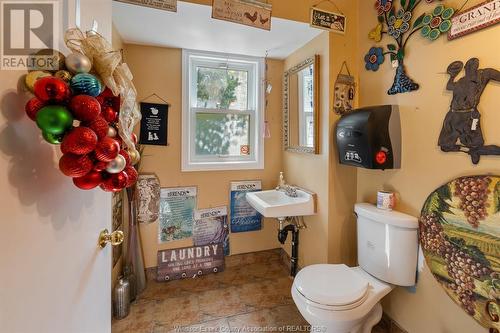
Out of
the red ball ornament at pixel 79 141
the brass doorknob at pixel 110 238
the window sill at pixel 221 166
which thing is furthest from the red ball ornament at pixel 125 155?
the window sill at pixel 221 166

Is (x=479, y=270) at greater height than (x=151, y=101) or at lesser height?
lesser

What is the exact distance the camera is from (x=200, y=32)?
5.96 ft

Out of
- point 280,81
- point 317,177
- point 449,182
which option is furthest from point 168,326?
point 280,81

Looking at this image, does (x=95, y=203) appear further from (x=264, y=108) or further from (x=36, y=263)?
(x=264, y=108)

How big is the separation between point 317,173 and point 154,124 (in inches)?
57.5

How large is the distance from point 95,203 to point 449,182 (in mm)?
1600

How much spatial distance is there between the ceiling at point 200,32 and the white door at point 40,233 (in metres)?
0.87

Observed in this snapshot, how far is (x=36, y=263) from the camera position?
1.78 ft

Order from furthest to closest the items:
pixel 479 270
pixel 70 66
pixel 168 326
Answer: pixel 168 326 < pixel 479 270 < pixel 70 66

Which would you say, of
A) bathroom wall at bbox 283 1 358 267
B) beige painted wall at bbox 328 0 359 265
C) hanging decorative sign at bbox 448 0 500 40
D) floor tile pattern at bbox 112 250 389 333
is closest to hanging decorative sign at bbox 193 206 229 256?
floor tile pattern at bbox 112 250 389 333

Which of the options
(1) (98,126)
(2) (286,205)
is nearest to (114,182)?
(1) (98,126)

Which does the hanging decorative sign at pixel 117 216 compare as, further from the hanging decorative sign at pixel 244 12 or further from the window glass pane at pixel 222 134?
the hanging decorative sign at pixel 244 12

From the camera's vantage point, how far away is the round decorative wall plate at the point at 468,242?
40.3 inches

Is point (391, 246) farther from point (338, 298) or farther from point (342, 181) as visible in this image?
point (342, 181)
